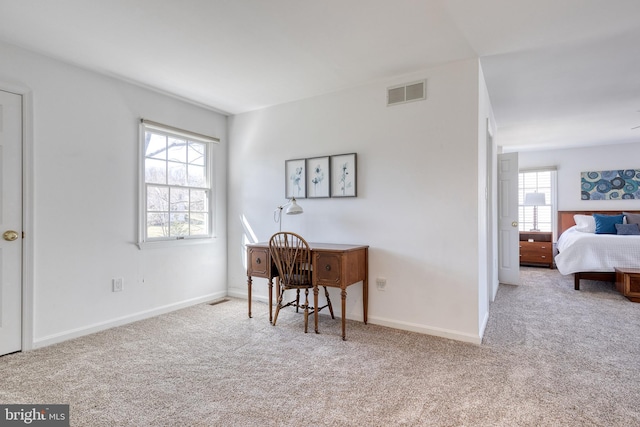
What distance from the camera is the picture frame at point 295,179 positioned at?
3750 mm

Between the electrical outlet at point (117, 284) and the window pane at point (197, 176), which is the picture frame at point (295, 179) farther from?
the electrical outlet at point (117, 284)

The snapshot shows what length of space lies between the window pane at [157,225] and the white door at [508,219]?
14.7 ft

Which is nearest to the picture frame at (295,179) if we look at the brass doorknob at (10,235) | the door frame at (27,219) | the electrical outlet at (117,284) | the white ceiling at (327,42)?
the white ceiling at (327,42)

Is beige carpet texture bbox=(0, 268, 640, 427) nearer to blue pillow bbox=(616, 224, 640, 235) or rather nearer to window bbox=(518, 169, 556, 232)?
blue pillow bbox=(616, 224, 640, 235)

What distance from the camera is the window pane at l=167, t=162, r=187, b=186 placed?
3.73 metres

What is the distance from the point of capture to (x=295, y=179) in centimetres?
381

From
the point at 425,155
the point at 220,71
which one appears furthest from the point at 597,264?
the point at 220,71

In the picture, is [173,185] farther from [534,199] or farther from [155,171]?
[534,199]

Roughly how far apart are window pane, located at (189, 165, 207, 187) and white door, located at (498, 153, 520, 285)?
163 inches

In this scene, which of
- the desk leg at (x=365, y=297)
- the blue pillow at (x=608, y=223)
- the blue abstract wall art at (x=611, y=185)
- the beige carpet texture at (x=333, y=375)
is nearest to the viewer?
the beige carpet texture at (x=333, y=375)

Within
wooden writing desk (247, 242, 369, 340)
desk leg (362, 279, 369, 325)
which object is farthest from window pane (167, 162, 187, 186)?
desk leg (362, 279, 369, 325)

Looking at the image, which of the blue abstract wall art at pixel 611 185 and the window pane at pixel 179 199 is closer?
the window pane at pixel 179 199

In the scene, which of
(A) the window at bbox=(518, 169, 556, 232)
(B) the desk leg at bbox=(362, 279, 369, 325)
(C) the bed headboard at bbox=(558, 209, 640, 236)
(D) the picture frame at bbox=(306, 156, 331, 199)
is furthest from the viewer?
(A) the window at bbox=(518, 169, 556, 232)

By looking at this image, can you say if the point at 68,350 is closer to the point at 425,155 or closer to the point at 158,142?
the point at 158,142
